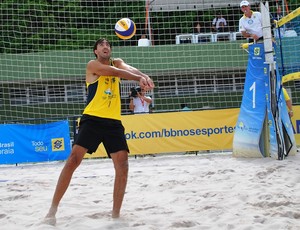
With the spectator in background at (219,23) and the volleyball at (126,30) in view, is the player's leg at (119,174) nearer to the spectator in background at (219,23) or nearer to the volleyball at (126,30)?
the volleyball at (126,30)

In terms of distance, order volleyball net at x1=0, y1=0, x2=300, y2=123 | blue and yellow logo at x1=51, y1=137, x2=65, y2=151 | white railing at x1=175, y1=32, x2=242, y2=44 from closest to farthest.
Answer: blue and yellow logo at x1=51, y1=137, x2=65, y2=151 → volleyball net at x1=0, y1=0, x2=300, y2=123 → white railing at x1=175, y1=32, x2=242, y2=44

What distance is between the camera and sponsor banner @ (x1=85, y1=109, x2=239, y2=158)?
33.3 ft

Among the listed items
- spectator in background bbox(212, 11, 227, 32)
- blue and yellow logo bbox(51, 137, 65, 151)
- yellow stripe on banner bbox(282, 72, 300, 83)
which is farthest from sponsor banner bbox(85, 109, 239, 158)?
spectator in background bbox(212, 11, 227, 32)

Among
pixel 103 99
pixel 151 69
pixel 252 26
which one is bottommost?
pixel 103 99

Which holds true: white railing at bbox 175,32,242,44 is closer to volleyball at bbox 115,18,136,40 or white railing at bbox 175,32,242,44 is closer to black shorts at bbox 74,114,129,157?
volleyball at bbox 115,18,136,40

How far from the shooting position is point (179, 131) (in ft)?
33.4

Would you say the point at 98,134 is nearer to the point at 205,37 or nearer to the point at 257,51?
the point at 257,51

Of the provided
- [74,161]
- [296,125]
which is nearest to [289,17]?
[296,125]

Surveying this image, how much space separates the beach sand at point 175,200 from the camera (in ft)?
12.0

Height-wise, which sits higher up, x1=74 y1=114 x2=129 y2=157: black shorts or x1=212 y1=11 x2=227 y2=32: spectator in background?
x1=212 y1=11 x2=227 y2=32: spectator in background

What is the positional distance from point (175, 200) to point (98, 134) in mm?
1265

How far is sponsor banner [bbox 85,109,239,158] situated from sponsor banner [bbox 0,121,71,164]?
76 centimetres

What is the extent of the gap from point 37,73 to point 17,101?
185 cm

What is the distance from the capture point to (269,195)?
455cm
